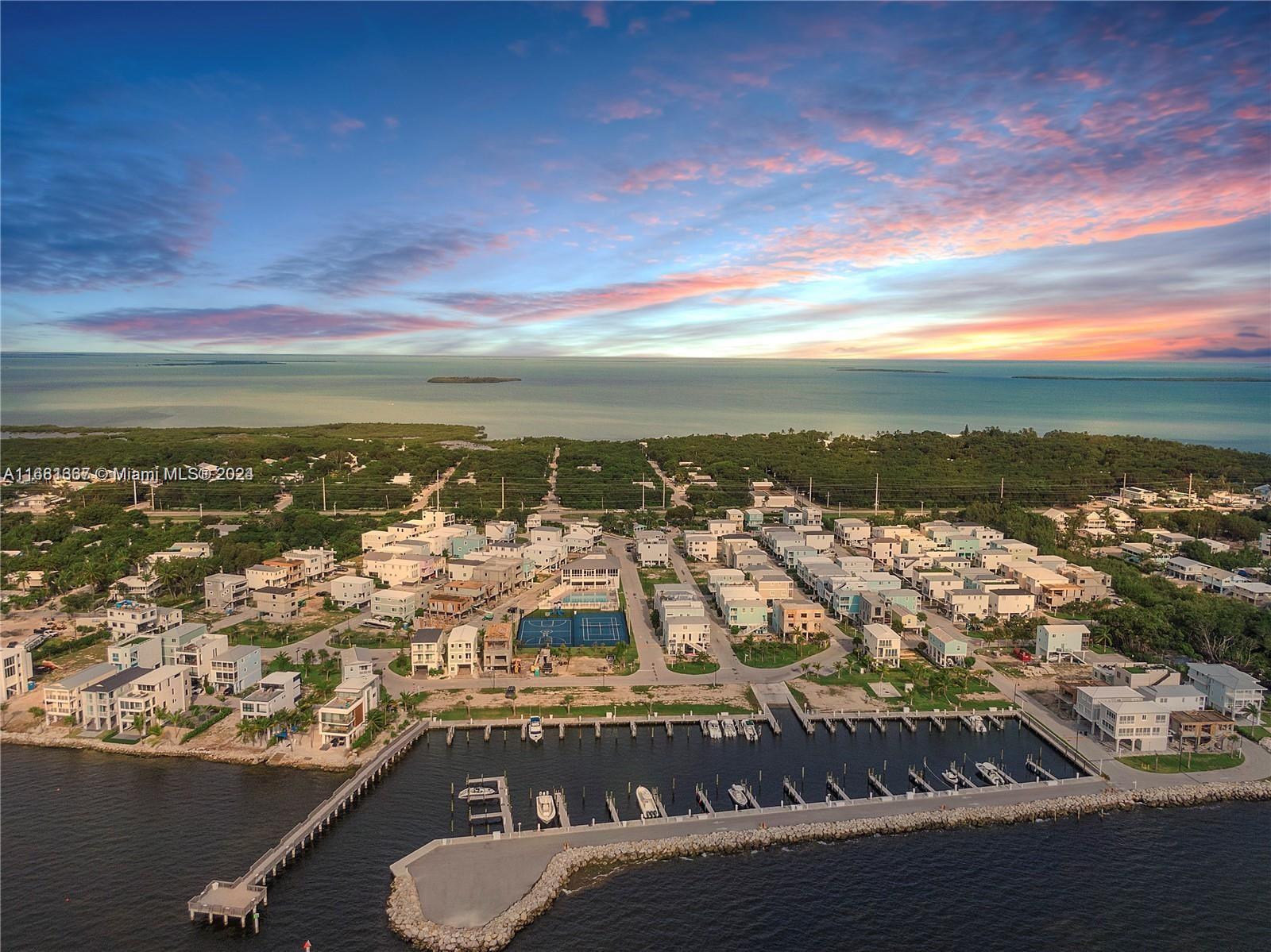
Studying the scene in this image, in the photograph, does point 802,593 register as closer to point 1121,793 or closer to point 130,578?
point 1121,793

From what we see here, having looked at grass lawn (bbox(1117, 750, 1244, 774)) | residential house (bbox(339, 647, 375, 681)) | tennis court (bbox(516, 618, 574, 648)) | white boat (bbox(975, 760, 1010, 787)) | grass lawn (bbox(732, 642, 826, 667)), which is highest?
residential house (bbox(339, 647, 375, 681))

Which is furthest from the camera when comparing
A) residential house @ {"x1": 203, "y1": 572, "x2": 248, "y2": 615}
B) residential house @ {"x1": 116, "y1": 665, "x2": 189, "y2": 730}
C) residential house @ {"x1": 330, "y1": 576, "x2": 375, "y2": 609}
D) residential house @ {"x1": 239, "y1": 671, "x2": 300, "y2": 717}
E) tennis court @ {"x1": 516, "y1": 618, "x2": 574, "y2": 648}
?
residential house @ {"x1": 330, "y1": 576, "x2": 375, "y2": 609}

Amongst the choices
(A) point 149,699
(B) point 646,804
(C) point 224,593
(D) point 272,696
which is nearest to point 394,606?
(C) point 224,593

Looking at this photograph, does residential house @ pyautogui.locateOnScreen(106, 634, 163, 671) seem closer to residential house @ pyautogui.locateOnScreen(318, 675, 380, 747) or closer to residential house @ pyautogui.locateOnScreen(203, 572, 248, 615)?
residential house @ pyautogui.locateOnScreen(203, 572, 248, 615)

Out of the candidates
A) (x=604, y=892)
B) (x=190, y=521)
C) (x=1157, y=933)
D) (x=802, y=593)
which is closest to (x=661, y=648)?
(x=802, y=593)

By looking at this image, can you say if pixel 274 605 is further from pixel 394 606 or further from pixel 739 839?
pixel 739 839

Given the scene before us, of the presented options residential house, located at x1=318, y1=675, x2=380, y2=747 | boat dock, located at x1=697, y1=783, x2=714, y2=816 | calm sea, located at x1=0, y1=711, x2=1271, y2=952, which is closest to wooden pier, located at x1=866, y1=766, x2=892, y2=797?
calm sea, located at x1=0, y1=711, x2=1271, y2=952

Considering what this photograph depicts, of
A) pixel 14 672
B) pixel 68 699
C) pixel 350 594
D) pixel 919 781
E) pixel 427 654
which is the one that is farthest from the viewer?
pixel 350 594
